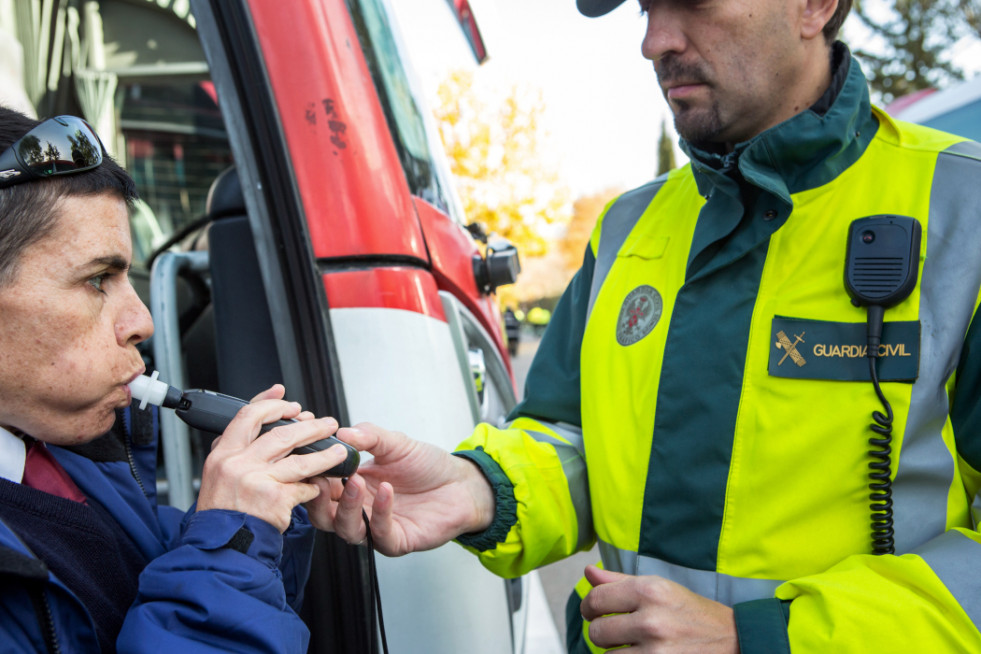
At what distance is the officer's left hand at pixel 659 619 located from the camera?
1.12 m

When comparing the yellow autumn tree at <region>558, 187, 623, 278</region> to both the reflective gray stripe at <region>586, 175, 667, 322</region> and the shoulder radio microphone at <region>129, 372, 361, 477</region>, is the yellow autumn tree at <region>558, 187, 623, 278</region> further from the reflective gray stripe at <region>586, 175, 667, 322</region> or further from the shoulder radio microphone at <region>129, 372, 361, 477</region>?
the shoulder radio microphone at <region>129, 372, 361, 477</region>

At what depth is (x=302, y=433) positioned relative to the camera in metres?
1.11

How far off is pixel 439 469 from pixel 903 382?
803 millimetres

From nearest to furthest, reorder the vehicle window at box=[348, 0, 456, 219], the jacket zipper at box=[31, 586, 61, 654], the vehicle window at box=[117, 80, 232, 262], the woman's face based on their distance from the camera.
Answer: the jacket zipper at box=[31, 586, 61, 654]
the woman's face
the vehicle window at box=[348, 0, 456, 219]
the vehicle window at box=[117, 80, 232, 262]

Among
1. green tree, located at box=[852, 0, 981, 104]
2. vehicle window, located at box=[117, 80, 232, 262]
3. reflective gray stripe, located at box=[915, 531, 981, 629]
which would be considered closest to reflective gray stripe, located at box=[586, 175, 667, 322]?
reflective gray stripe, located at box=[915, 531, 981, 629]

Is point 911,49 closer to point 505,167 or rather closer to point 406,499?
point 505,167

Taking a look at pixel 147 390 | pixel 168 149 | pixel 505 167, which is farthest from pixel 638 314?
pixel 505 167

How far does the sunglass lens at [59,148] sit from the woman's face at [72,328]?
0.17 feet

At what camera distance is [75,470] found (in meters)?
1.21

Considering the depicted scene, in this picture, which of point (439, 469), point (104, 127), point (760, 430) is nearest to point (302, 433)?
point (439, 469)

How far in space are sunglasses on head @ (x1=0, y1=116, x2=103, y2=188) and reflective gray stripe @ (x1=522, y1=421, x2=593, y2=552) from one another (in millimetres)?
921

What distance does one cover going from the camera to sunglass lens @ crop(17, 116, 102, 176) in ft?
3.44

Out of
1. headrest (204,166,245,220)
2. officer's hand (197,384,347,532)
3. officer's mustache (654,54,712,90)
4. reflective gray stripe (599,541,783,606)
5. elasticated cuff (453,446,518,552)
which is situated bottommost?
reflective gray stripe (599,541,783,606)

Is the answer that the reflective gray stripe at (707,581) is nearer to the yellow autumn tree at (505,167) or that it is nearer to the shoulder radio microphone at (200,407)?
the shoulder radio microphone at (200,407)
